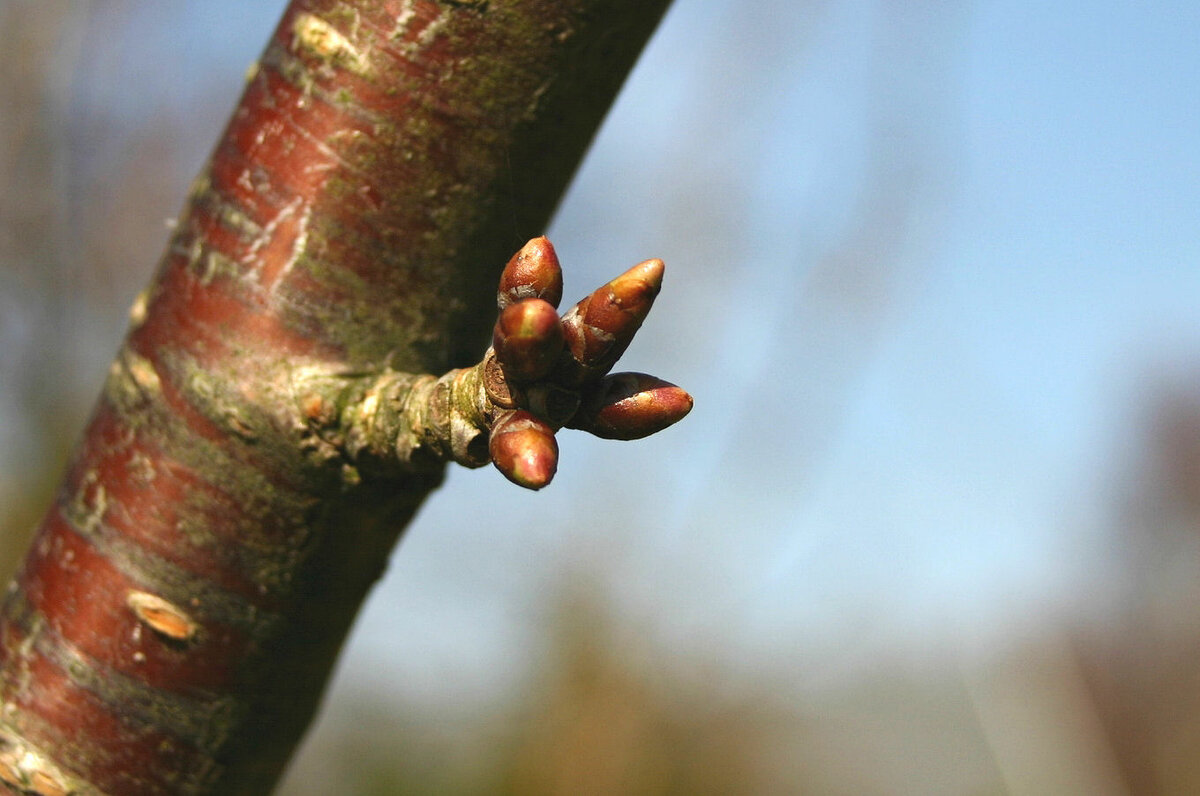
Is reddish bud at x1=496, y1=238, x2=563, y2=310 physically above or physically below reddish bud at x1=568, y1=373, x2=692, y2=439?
above

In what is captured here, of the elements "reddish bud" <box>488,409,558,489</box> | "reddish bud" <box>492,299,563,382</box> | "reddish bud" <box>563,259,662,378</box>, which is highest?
"reddish bud" <box>563,259,662,378</box>

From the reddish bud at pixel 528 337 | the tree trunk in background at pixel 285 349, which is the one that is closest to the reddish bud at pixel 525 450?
the reddish bud at pixel 528 337

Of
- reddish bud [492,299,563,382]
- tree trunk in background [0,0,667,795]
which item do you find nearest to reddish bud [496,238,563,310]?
reddish bud [492,299,563,382]

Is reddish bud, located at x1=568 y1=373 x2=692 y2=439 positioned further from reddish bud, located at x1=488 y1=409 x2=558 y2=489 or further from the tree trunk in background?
the tree trunk in background

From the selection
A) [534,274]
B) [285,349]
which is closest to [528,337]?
[534,274]

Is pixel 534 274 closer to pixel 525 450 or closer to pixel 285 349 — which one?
pixel 525 450

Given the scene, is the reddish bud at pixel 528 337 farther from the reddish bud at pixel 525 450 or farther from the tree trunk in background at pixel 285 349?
the tree trunk in background at pixel 285 349
